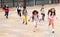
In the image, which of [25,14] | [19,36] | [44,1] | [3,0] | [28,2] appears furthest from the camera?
[44,1]

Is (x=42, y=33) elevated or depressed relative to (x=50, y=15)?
depressed

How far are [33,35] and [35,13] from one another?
1.78 metres

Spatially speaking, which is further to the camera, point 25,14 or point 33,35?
point 25,14

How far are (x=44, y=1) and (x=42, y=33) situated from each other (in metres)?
34.6

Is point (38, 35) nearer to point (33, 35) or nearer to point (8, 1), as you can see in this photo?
point (33, 35)

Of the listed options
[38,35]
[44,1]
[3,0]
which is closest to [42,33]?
[38,35]

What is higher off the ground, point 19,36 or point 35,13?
point 35,13

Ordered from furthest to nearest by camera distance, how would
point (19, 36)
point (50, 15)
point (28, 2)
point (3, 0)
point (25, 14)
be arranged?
1. point (28, 2)
2. point (3, 0)
3. point (25, 14)
4. point (50, 15)
5. point (19, 36)

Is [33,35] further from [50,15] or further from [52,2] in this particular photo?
[52,2]

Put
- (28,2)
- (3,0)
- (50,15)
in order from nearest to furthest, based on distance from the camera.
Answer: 1. (50,15)
2. (3,0)
3. (28,2)

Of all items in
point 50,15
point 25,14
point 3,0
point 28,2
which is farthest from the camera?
point 28,2

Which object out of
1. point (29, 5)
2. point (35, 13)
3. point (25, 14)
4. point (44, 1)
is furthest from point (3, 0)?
point (35, 13)

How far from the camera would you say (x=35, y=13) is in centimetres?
1694

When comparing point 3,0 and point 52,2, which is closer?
point 3,0
